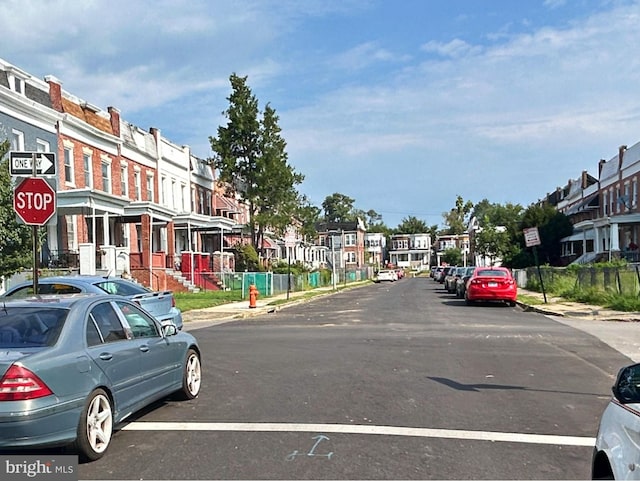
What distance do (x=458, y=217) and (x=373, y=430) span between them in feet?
537

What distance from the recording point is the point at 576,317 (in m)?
20.4

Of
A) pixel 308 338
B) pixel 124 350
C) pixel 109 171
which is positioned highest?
pixel 109 171

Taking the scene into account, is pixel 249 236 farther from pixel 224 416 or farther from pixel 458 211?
pixel 458 211

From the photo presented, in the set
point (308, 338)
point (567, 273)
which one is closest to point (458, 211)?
point (567, 273)

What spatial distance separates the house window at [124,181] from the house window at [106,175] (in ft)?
4.15

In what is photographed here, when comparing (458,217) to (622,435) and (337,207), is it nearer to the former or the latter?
(337,207)

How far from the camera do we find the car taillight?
5.22 metres

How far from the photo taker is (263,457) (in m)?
5.90

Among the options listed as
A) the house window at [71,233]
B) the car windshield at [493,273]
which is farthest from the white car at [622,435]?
the house window at [71,233]

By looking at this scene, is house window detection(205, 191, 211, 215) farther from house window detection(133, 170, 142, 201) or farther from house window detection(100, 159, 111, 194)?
house window detection(100, 159, 111, 194)

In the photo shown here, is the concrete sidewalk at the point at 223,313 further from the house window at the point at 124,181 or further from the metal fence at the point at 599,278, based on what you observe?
the metal fence at the point at 599,278

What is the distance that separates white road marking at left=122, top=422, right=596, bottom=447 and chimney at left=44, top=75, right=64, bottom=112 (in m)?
24.4

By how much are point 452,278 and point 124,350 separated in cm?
3418

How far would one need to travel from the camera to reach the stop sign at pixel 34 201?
32.9ft
